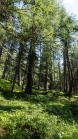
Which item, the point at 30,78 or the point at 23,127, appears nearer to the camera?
the point at 23,127

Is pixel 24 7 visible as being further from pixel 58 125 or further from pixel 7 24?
pixel 58 125

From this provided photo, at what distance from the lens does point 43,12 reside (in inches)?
408

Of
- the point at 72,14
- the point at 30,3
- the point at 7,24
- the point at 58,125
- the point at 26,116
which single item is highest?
the point at 72,14

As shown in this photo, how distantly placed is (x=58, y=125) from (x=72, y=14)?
19694 millimetres

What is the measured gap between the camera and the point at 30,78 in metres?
23.8

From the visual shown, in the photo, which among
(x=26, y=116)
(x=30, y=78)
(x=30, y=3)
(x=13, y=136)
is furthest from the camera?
(x=30, y=78)

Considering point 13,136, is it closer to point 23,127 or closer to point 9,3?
point 23,127

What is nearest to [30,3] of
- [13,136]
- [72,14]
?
[13,136]

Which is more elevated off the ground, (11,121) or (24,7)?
(24,7)

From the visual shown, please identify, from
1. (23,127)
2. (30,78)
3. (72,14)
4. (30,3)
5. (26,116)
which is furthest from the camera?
(72,14)

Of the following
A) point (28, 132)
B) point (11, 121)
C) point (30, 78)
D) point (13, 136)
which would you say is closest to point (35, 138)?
point (28, 132)

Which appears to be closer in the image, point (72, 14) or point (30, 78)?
point (30, 78)

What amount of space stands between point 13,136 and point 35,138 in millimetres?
876

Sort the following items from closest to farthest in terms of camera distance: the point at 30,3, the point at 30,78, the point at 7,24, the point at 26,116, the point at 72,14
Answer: the point at 26,116, the point at 30,3, the point at 7,24, the point at 30,78, the point at 72,14
